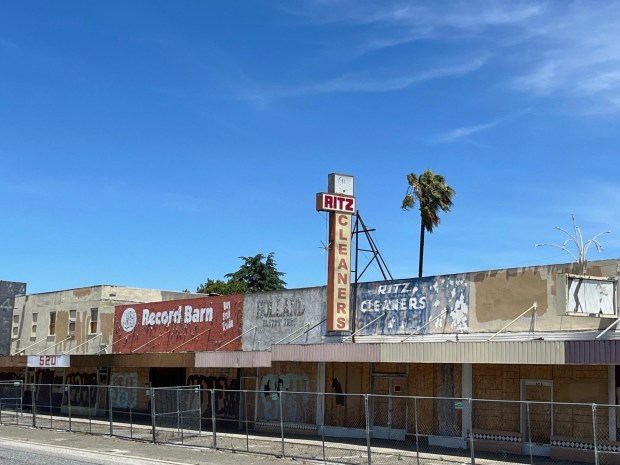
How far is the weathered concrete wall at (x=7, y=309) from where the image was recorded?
161ft

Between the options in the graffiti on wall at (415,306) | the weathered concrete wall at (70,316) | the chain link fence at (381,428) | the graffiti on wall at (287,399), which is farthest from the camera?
the weathered concrete wall at (70,316)

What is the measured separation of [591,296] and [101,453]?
14.3 meters

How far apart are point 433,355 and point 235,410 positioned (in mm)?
13070

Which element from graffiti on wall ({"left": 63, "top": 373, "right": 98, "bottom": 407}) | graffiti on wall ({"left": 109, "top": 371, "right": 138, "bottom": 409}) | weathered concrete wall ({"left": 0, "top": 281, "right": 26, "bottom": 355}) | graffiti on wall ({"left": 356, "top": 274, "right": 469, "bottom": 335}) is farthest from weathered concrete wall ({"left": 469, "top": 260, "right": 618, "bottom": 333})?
weathered concrete wall ({"left": 0, "top": 281, "right": 26, "bottom": 355})

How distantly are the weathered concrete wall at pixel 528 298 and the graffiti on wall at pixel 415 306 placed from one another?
569 mm

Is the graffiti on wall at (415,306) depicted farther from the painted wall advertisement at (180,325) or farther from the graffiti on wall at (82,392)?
the graffiti on wall at (82,392)

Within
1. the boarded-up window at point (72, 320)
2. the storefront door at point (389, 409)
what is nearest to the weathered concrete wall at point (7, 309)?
the boarded-up window at point (72, 320)

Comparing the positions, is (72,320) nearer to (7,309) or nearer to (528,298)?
(7,309)

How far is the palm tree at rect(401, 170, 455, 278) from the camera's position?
5406cm

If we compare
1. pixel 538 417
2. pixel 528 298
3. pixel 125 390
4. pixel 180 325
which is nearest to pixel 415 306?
pixel 528 298

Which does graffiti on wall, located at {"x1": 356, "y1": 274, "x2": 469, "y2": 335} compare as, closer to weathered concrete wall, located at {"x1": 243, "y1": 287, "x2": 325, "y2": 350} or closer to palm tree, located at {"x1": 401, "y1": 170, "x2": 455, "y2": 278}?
weathered concrete wall, located at {"x1": 243, "y1": 287, "x2": 325, "y2": 350}

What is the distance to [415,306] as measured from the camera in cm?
2709

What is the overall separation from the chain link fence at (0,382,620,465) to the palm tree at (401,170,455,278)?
23.1 metres

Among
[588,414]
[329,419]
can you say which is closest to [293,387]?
[329,419]
